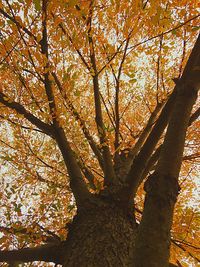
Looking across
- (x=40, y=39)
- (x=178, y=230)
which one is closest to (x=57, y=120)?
(x=40, y=39)

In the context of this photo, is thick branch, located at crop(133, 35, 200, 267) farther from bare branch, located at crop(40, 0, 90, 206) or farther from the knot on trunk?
bare branch, located at crop(40, 0, 90, 206)

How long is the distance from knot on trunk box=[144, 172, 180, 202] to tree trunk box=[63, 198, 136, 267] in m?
0.81

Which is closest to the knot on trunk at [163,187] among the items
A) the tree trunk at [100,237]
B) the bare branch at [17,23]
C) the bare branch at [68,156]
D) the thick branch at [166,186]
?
the thick branch at [166,186]

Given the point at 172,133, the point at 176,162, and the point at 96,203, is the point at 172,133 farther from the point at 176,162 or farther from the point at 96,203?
the point at 96,203

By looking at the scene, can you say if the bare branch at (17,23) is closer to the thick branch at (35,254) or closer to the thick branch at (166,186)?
the thick branch at (166,186)

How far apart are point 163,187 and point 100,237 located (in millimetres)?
1171

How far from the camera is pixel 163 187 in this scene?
1.78 meters

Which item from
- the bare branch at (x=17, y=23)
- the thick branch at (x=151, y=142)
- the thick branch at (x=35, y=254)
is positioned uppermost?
the bare branch at (x=17, y=23)

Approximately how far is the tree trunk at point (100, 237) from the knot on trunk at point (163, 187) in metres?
0.81

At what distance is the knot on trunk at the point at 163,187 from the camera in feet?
5.81

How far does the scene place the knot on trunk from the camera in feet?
5.81

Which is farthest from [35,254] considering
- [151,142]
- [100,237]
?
[151,142]

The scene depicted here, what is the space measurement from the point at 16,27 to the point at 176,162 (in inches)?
94.6

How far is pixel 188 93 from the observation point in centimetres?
192
